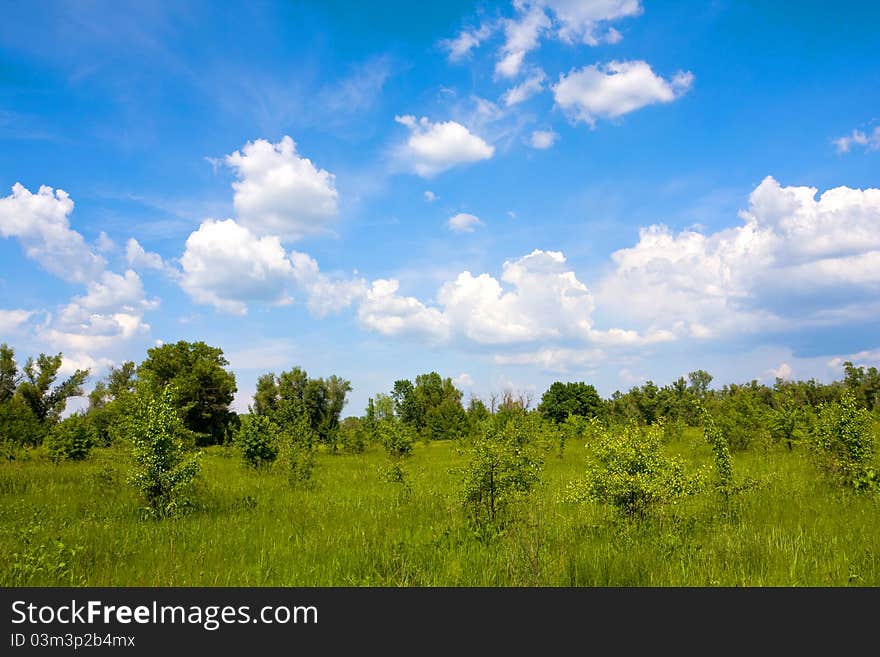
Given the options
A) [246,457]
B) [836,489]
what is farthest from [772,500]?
[246,457]

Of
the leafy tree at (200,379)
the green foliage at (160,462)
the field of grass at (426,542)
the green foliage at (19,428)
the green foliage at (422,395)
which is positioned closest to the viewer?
the field of grass at (426,542)

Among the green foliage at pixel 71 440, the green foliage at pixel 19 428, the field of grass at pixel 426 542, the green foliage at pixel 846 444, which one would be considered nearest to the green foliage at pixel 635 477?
the field of grass at pixel 426 542

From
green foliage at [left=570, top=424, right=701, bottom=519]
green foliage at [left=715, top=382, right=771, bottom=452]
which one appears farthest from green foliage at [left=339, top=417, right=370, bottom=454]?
green foliage at [left=570, top=424, right=701, bottom=519]

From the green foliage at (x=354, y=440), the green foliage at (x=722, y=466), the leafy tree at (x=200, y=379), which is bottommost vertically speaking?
the green foliage at (x=354, y=440)

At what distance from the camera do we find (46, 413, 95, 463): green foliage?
2184 centimetres

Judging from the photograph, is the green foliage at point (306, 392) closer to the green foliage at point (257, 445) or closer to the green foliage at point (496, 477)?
the green foliage at point (257, 445)

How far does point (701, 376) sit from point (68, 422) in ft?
427

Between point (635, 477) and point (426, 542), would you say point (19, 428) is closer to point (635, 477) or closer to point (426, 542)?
point (426, 542)

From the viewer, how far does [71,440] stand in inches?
886

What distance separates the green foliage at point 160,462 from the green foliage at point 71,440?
45.5 ft

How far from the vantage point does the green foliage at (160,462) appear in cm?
1084

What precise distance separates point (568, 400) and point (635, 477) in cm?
7272

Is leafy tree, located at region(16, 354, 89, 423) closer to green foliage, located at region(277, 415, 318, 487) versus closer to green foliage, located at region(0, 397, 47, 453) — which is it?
green foliage, located at region(0, 397, 47, 453)
